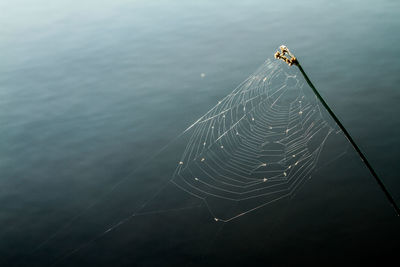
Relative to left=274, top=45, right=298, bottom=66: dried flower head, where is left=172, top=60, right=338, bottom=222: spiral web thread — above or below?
below

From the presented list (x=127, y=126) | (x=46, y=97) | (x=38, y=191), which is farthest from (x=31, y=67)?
(x=38, y=191)

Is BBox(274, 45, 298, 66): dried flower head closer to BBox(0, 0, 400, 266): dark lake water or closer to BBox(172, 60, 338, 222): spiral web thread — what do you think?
BBox(0, 0, 400, 266): dark lake water

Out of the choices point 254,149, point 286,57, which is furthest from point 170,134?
point 286,57

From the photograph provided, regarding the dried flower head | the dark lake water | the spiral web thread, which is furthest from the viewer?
the spiral web thread

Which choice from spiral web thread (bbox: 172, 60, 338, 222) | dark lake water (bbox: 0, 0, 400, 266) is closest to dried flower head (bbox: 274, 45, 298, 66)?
dark lake water (bbox: 0, 0, 400, 266)

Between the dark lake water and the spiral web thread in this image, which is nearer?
the dark lake water

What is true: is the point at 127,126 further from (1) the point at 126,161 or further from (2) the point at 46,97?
(2) the point at 46,97
